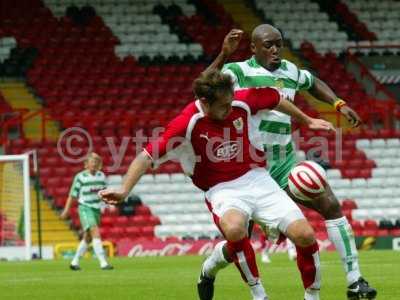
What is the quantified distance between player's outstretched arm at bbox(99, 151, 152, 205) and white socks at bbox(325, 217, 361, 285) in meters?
1.90

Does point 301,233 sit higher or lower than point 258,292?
higher

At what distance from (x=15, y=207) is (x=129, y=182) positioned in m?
14.2

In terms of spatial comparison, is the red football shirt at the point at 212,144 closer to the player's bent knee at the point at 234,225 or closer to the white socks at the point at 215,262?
the player's bent knee at the point at 234,225

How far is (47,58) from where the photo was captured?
2891 centimetres

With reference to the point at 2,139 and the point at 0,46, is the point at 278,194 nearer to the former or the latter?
the point at 2,139

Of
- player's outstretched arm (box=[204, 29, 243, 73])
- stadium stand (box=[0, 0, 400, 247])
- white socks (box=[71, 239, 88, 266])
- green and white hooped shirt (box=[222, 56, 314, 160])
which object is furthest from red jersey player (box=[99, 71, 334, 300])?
stadium stand (box=[0, 0, 400, 247])

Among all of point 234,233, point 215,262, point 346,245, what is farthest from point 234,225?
point 346,245

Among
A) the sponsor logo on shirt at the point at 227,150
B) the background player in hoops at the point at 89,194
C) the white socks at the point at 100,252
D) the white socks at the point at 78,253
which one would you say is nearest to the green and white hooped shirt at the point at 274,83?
the sponsor logo on shirt at the point at 227,150

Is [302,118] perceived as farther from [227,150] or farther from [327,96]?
[327,96]

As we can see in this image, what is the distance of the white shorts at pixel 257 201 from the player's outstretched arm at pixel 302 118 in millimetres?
522

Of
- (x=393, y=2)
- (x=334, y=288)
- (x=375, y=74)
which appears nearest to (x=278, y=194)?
(x=334, y=288)

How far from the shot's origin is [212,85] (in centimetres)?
824

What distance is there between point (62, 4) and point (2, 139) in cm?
689

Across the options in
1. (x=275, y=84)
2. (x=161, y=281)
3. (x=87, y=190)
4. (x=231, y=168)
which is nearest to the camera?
(x=231, y=168)
